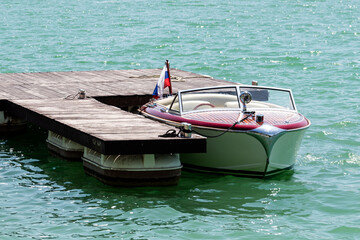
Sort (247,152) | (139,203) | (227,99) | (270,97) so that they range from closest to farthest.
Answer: (139,203) → (247,152) → (227,99) → (270,97)

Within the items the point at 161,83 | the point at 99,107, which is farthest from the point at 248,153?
the point at 99,107

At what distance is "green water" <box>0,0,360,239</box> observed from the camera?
44.5 ft

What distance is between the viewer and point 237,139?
50.9 feet

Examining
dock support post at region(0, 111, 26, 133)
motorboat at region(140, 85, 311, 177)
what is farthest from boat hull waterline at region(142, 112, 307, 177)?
dock support post at region(0, 111, 26, 133)

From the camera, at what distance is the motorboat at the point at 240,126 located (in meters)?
15.5

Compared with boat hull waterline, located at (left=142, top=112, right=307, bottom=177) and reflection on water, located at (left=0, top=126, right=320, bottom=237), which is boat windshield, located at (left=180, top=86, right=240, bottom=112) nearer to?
boat hull waterline, located at (left=142, top=112, right=307, bottom=177)

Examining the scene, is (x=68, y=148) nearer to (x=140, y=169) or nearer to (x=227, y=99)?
(x=140, y=169)

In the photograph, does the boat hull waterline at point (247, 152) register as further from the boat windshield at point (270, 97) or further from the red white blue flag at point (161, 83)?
the red white blue flag at point (161, 83)

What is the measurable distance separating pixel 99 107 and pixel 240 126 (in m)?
3.81

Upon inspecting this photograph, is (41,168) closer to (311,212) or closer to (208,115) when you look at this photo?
(208,115)

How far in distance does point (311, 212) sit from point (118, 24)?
44689 millimetres

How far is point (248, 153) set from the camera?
51.2ft

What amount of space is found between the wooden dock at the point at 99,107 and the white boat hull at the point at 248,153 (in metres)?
0.87

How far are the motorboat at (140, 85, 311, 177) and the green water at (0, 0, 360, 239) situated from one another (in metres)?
0.31
